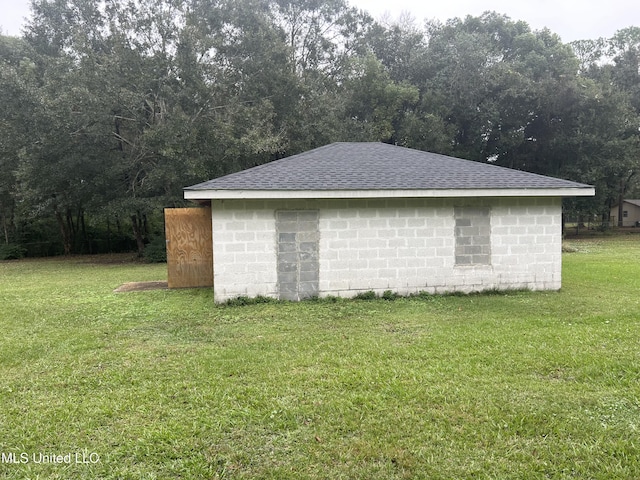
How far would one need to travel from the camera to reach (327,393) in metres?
3.78

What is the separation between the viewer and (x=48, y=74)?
1455 cm

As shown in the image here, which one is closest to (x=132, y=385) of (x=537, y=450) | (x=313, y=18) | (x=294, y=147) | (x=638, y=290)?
(x=537, y=450)

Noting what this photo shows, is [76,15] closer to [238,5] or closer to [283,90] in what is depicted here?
[238,5]

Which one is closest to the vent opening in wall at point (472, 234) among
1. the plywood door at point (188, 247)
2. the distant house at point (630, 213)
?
the plywood door at point (188, 247)

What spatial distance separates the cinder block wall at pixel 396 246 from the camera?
7.79 meters

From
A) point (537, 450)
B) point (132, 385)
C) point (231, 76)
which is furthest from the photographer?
point (231, 76)

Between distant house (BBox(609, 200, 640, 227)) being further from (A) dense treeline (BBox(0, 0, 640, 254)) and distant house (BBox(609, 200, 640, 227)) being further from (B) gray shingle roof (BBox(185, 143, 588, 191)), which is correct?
(B) gray shingle roof (BBox(185, 143, 588, 191))

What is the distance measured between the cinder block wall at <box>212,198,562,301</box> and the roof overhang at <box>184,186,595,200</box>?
32 cm

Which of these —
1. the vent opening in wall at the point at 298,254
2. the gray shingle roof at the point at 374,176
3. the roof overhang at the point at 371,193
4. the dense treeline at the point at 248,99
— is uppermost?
the dense treeline at the point at 248,99

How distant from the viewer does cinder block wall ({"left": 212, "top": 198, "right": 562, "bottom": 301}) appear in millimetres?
7789

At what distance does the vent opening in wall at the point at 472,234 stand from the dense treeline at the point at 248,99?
923cm

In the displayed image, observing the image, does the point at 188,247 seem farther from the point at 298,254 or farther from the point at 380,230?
the point at 380,230

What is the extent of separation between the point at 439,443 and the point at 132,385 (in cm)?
286

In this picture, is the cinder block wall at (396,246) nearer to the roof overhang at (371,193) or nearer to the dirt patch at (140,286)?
the roof overhang at (371,193)
